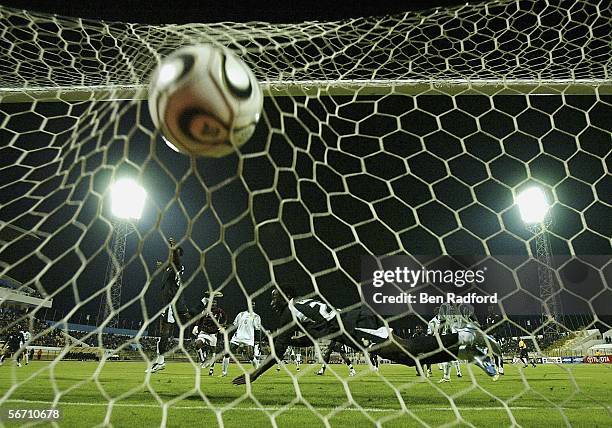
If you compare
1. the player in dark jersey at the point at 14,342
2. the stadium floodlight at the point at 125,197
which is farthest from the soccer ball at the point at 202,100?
the player in dark jersey at the point at 14,342

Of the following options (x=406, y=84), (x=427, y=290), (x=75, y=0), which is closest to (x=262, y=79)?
(x=406, y=84)

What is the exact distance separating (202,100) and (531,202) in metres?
8.73

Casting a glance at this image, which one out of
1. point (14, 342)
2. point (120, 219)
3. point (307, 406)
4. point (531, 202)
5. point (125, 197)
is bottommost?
point (14, 342)

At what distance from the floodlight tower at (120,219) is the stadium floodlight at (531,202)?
6511mm

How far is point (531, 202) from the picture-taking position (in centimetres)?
910

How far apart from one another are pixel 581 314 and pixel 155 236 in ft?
47.2

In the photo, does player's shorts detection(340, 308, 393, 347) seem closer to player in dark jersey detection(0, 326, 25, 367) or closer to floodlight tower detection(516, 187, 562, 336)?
floodlight tower detection(516, 187, 562, 336)

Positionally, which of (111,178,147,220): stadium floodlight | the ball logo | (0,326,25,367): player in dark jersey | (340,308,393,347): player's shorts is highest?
the ball logo

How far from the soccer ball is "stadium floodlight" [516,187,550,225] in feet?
21.1

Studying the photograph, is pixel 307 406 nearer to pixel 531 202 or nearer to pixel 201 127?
pixel 201 127

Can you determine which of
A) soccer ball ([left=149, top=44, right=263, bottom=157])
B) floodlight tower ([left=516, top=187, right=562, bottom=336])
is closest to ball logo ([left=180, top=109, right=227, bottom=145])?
soccer ball ([left=149, top=44, right=263, bottom=157])

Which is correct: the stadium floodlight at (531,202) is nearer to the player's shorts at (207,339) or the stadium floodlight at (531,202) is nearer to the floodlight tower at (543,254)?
the floodlight tower at (543,254)

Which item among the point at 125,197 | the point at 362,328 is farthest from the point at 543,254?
the point at 362,328

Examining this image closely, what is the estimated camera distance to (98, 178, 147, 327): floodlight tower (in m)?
8.03
